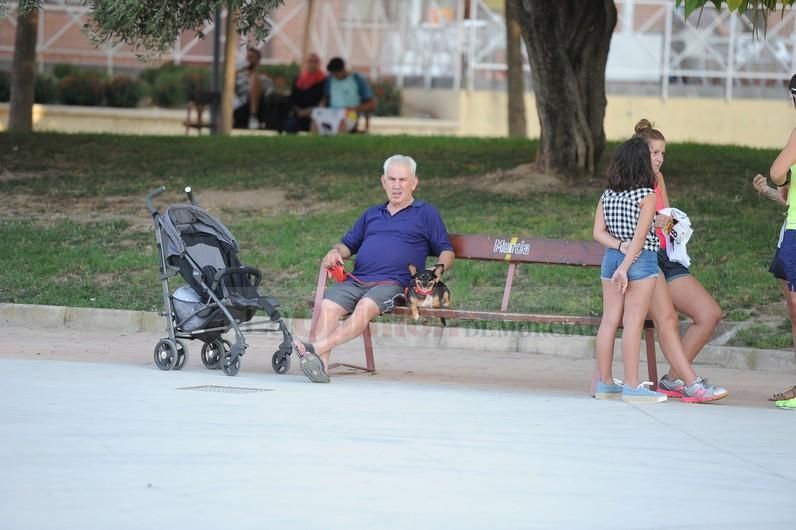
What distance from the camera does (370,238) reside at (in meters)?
9.70

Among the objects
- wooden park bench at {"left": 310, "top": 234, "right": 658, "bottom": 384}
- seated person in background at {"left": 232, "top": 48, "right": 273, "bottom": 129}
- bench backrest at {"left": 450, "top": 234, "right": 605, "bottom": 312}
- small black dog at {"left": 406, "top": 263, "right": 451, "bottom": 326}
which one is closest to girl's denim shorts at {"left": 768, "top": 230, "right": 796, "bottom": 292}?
wooden park bench at {"left": 310, "top": 234, "right": 658, "bottom": 384}

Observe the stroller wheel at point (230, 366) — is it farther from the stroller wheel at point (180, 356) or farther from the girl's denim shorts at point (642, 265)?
the girl's denim shorts at point (642, 265)

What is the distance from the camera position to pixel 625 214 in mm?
8625

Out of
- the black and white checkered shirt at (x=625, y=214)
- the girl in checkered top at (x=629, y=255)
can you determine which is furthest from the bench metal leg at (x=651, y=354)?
the black and white checkered shirt at (x=625, y=214)

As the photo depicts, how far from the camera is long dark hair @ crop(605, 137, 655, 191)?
28.2 ft

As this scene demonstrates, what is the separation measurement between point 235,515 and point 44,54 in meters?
25.5

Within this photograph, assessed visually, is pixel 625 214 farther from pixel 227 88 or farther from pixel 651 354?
pixel 227 88

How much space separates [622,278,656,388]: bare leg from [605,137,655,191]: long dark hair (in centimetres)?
55

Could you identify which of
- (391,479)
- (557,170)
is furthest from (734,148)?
(391,479)

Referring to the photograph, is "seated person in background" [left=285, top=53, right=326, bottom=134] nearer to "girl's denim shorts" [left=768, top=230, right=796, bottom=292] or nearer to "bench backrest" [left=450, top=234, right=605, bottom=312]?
"bench backrest" [left=450, top=234, right=605, bottom=312]

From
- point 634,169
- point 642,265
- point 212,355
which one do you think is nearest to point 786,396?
point 642,265

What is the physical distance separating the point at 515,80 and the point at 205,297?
14464 millimetres

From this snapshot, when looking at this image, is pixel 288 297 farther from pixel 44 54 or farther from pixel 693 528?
pixel 44 54

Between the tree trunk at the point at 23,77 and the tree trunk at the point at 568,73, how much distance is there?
29.0 ft
